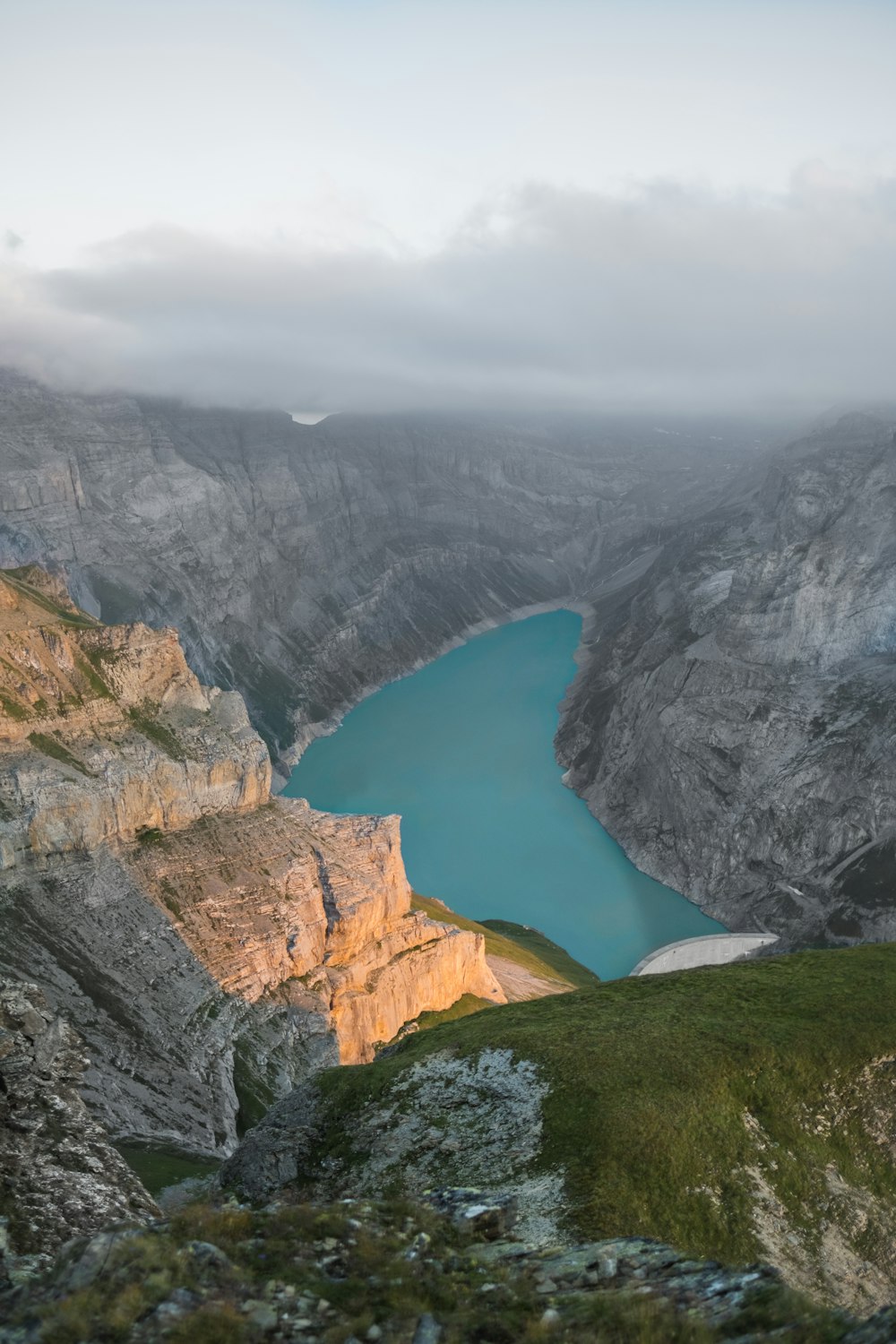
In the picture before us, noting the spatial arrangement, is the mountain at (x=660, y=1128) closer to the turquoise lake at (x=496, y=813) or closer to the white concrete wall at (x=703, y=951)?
the white concrete wall at (x=703, y=951)

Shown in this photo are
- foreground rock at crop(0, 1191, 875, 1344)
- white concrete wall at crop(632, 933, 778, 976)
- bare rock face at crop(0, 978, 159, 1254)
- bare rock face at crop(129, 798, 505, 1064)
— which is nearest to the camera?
foreground rock at crop(0, 1191, 875, 1344)

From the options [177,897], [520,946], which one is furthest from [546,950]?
[177,897]

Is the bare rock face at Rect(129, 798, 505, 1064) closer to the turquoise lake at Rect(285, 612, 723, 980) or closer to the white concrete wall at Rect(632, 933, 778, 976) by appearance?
the white concrete wall at Rect(632, 933, 778, 976)

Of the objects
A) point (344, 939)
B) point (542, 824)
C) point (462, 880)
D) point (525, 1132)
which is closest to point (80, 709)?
point (344, 939)

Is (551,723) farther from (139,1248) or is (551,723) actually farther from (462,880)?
(139,1248)

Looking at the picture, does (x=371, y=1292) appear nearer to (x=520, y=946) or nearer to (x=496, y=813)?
(x=520, y=946)

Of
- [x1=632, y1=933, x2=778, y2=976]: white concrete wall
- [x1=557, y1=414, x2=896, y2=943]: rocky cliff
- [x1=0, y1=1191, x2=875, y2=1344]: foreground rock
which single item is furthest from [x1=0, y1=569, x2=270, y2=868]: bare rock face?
[x1=557, y1=414, x2=896, y2=943]: rocky cliff
